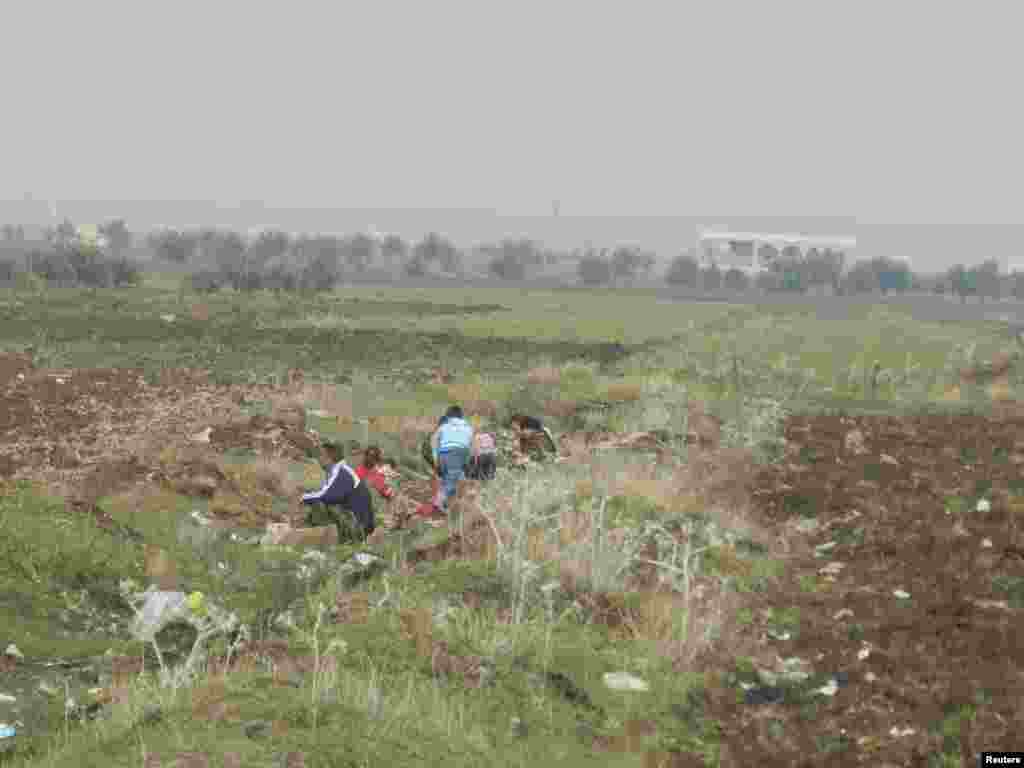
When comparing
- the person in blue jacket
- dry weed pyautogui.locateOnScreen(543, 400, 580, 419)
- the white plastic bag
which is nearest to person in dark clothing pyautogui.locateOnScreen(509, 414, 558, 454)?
dry weed pyautogui.locateOnScreen(543, 400, 580, 419)

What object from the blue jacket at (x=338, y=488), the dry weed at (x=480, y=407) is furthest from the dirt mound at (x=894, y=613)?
the dry weed at (x=480, y=407)

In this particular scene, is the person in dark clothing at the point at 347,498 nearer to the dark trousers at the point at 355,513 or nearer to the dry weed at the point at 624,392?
the dark trousers at the point at 355,513

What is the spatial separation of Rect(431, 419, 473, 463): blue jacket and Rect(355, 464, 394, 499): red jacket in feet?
3.01

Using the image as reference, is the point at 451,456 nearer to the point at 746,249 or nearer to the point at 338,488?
the point at 338,488

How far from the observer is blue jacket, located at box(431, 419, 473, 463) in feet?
48.8

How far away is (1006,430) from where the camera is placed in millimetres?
21281

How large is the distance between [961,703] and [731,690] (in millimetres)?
1488

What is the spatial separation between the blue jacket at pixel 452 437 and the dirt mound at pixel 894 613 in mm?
3700

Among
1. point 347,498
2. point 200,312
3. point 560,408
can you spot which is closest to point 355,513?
point 347,498

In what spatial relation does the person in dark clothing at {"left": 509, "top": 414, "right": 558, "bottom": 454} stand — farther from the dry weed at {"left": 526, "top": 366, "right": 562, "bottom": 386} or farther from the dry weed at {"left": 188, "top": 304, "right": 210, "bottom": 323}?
the dry weed at {"left": 188, "top": 304, "right": 210, "bottom": 323}

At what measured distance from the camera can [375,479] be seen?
46.8 feet

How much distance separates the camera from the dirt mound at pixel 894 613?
296 inches

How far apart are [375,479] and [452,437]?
1.18 metres

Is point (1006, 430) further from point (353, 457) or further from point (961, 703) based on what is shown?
point (961, 703)
